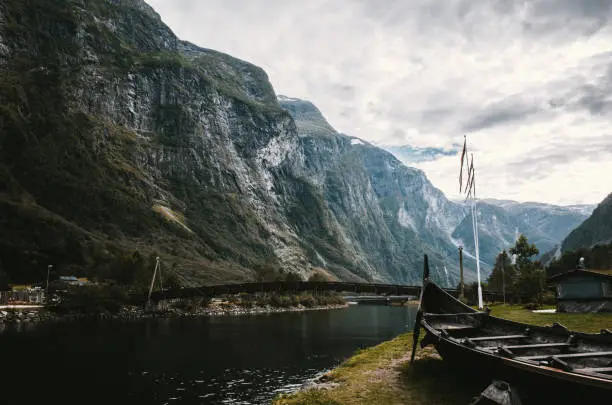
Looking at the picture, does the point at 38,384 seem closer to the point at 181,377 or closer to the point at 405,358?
the point at 181,377

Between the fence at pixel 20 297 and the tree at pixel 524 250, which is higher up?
the tree at pixel 524 250

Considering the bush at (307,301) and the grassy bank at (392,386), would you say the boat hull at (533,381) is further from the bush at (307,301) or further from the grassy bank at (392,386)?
the bush at (307,301)

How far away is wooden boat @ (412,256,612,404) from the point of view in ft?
35.7

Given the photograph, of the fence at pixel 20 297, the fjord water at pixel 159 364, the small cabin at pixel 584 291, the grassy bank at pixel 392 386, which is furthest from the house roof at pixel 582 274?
the fence at pixel 20 297

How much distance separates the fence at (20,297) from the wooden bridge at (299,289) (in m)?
23.7

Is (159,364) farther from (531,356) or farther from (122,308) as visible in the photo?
Answer: (122,308)

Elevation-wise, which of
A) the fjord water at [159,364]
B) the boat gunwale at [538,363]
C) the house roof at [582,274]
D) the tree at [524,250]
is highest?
the tree at [524,250]

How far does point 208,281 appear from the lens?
589 feet

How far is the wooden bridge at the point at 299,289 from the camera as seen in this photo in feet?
288

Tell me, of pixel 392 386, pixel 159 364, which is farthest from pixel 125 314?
pixel 392 386

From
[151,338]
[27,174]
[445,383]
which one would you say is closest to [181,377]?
[445,383]

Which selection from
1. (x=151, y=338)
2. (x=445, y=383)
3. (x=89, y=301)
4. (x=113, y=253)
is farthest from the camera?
(x=113, y=253)

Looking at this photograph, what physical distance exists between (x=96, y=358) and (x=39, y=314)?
165ft

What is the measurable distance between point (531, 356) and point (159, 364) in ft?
107
